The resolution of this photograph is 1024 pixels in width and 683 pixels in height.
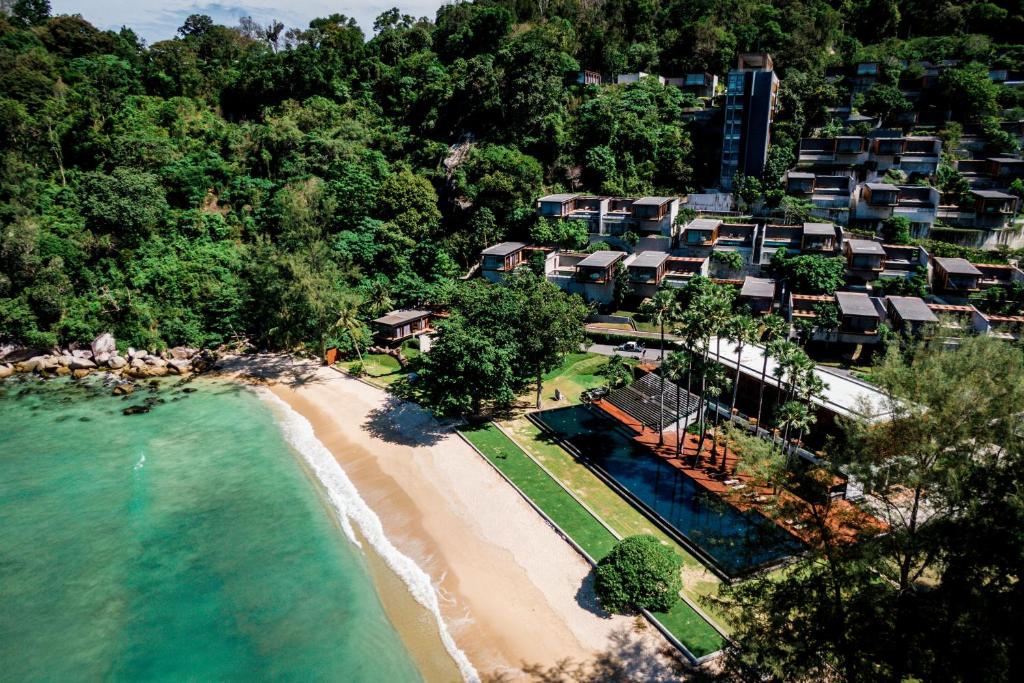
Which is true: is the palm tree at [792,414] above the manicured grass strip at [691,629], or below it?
above

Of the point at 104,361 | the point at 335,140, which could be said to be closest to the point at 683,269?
the point at 335,140

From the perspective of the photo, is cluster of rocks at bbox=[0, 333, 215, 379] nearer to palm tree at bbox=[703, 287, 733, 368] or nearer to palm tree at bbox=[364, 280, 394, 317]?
palm tree at bbox=[364, 280, 394, 317]

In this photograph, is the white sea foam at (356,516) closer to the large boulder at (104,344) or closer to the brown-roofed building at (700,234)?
the large boulder at (104,344)

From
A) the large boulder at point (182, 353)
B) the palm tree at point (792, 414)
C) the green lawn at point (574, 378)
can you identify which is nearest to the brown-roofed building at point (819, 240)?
the green lawn at point (574, 378)

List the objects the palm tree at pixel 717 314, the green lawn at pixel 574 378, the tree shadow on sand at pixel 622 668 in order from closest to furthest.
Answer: the tree shadow on sand at pixel 622 668 < the palm tree at pixel 717 314 < the green lawn at pixel 574 378

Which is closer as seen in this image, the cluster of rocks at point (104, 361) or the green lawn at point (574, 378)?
the green lawn at point (574, 378)
